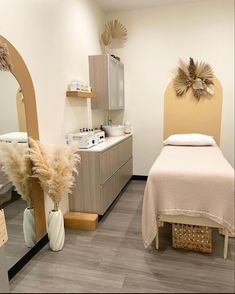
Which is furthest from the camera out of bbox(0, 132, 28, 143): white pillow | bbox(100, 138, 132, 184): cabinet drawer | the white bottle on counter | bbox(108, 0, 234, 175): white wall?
the white bottle on counter

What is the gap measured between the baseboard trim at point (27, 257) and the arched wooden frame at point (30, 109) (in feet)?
0.20

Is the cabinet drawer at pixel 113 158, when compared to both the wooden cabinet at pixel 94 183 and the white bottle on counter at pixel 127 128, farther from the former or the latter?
the white bottle on counter at pixel 127 128

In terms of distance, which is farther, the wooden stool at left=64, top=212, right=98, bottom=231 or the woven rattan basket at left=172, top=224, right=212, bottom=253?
the wooden stool at left=64, top=212, right=98, bottom=231

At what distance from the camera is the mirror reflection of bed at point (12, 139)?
1.93 meters

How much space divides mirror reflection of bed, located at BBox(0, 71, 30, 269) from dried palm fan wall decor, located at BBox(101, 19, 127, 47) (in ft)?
7.58

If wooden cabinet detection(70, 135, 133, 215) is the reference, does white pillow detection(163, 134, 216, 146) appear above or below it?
above

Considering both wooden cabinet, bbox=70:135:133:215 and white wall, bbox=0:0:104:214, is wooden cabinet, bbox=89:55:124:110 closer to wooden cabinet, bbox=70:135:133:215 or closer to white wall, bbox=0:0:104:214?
white wall, bbox=0:0:104:214

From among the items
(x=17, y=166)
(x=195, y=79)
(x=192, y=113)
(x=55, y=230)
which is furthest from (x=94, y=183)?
(x=195, y=79)

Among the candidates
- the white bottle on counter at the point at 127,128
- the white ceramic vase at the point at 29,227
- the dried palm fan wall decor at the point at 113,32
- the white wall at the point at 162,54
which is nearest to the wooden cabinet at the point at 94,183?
the white ceramic vase at the point at 29,227

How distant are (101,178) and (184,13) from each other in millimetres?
2914

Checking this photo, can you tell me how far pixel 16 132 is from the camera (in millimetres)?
2068

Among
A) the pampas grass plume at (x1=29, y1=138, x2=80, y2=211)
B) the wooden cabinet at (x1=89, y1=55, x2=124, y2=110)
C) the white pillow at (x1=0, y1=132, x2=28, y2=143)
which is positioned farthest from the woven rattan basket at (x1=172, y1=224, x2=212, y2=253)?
the wooden cabinet at (x1=89, y1=55, x2=124, y2=110)

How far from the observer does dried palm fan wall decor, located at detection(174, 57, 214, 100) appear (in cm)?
377

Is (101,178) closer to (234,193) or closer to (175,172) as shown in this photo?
(175,172)
